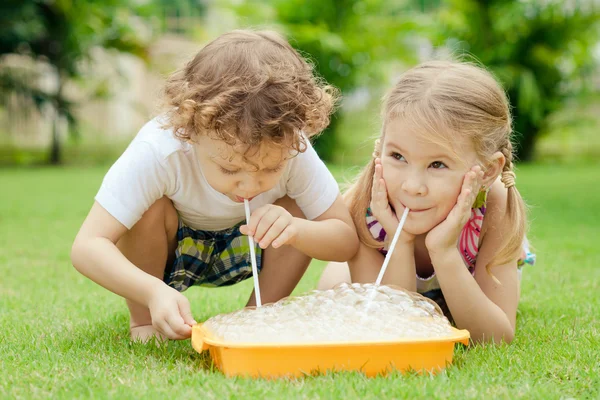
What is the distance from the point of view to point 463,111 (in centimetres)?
198

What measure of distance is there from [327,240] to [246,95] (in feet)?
1.65

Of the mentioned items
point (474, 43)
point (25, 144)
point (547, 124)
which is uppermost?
point (474, 43)

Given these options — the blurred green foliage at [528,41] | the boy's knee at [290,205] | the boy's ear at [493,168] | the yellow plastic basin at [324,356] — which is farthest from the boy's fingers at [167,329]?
the blurred green foliage at [528,41]

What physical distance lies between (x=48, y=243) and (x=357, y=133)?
9.60 meters

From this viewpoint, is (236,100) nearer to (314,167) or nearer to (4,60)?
(314,167)

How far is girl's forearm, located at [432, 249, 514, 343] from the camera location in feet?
6.32

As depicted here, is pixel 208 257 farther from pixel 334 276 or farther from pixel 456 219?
pixel 456 219

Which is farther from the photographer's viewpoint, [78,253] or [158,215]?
[158,215]

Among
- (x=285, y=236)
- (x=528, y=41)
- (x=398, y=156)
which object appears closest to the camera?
(x=285, y=236)

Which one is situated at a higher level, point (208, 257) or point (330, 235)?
point (330, 235)

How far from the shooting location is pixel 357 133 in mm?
13250

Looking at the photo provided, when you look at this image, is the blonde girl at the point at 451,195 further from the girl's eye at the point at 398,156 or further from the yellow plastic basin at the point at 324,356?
the yellow plastic basin at the point at 324,356

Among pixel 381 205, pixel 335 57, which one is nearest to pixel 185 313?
pixel 381 205

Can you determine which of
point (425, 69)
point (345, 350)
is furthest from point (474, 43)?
point (345, 350)
